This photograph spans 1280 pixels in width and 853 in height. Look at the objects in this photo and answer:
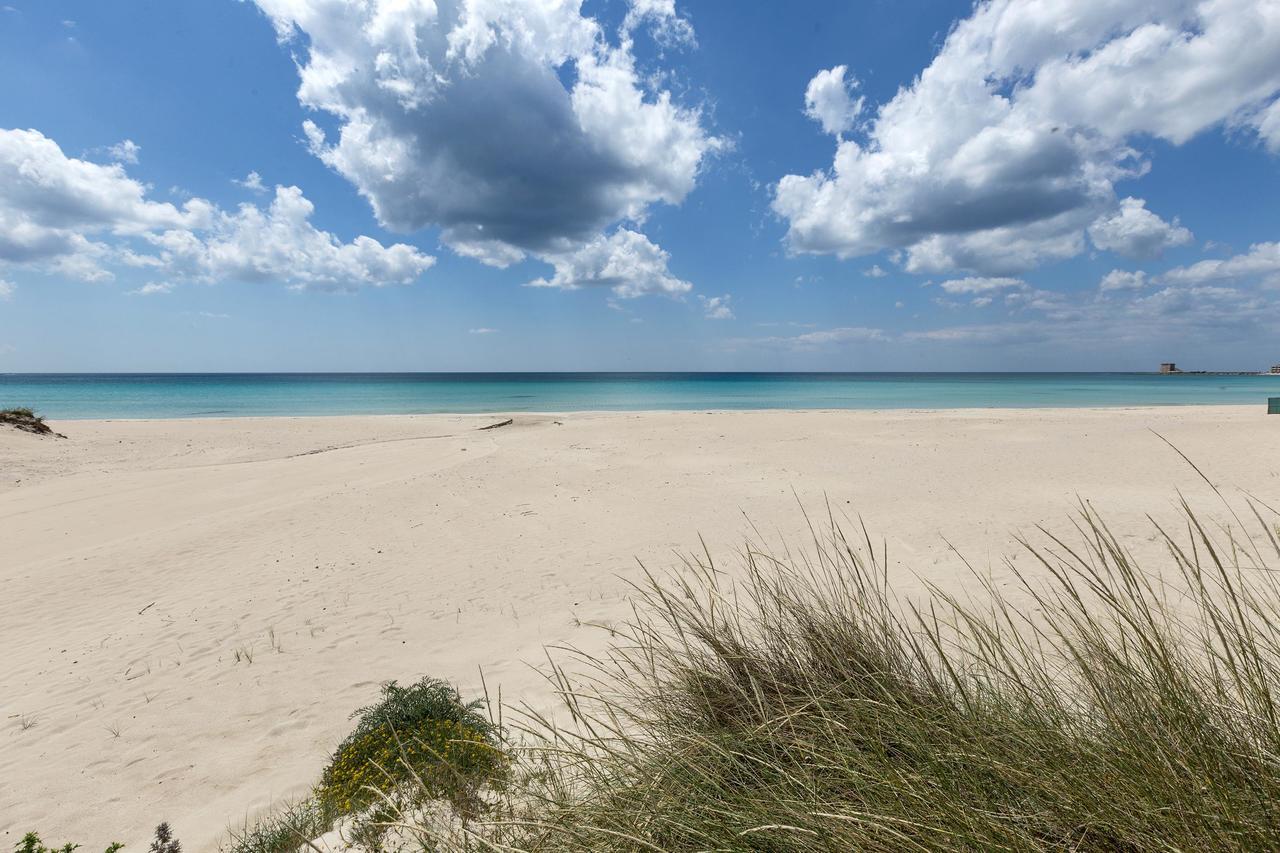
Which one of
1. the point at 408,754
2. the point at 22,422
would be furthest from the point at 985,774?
the point at 22,422

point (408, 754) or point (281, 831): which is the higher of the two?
point (408, 754)

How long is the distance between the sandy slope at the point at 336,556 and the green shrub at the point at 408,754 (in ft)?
2.48

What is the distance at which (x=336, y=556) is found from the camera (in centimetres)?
912

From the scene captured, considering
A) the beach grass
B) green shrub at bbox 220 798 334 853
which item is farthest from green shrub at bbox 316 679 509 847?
the beach grass

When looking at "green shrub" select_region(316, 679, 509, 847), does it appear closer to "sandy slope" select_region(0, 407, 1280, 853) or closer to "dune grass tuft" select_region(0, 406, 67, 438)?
"sandy slope" select_region(0, 407, 1280, 853)

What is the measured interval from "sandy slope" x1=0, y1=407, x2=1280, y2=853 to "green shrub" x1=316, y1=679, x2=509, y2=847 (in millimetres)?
756

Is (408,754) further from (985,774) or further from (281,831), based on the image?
(985,774)

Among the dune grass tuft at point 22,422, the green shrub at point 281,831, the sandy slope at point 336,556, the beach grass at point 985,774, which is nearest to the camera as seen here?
the beach grass at point 985,774

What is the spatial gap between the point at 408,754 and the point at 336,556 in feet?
21.5

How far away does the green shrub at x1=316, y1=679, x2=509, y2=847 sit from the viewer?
323cm

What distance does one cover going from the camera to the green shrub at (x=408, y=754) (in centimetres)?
323

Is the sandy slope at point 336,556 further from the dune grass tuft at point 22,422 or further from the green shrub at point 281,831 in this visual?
the dune grass tuft at point 22,422

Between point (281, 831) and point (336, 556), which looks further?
point (336, 556)

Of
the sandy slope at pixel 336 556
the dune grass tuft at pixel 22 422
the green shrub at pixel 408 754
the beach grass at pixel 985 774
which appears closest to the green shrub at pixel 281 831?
the green shrub at pixel 408 754
